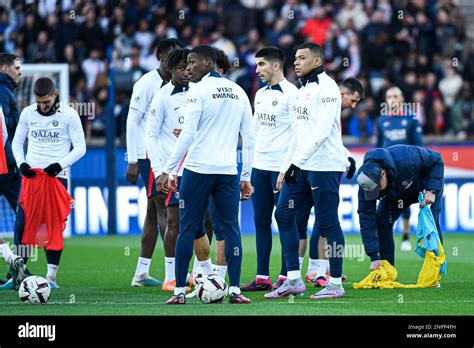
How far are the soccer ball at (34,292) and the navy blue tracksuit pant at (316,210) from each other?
2.40 metres

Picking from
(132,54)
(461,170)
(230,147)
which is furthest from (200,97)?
(132,54)

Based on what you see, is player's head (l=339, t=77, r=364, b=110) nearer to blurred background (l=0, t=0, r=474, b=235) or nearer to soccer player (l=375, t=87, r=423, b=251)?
soccer player (l=375, t=87, r=423, b=251)

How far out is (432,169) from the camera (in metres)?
12.2

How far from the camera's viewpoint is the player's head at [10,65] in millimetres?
13477

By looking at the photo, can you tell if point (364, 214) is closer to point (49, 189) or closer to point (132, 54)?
point (49, 189)

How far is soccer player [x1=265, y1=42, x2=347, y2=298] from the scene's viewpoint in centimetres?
1109

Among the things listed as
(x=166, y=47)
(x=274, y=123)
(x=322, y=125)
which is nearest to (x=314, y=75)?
(x=322, y=125)

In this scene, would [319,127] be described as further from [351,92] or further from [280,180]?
[351,92]

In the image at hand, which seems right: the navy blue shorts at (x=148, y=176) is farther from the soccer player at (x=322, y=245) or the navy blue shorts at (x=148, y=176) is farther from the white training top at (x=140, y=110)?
the soccer player at (x=322, y=245)

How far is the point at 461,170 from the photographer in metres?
21.2

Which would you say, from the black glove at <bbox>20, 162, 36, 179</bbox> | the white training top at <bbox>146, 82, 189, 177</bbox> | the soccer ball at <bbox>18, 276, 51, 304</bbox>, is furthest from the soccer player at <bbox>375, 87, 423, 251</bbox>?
the soccer ball at <bbox>18, 276, 51, 304</bbox>

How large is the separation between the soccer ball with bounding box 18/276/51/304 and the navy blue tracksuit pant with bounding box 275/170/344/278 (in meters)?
2.40
